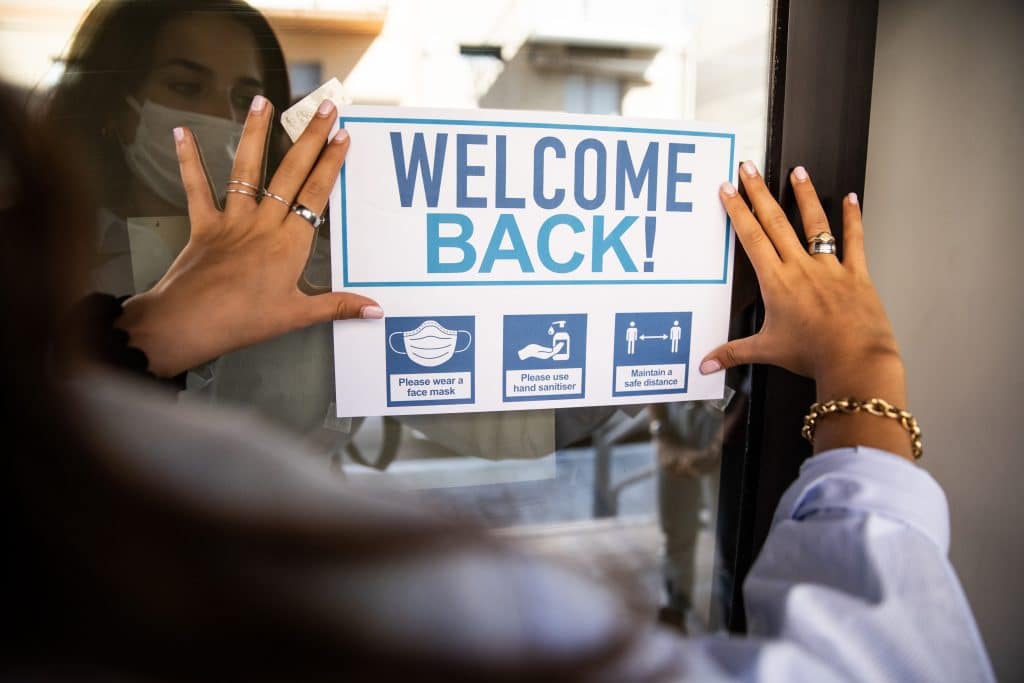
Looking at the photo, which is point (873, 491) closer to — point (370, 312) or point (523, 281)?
point (523, 281)

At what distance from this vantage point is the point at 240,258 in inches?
25.7

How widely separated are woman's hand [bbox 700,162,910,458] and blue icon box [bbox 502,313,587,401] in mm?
183

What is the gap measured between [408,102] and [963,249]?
0.80 meters

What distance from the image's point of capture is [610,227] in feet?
2.51

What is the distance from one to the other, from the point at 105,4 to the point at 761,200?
78cm

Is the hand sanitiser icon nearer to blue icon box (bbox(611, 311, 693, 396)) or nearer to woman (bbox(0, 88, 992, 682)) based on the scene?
blue icon box (bbox(611, 311, 693, 396))

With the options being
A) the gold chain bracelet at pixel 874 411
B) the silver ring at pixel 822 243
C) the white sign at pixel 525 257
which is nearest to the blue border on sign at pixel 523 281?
the white sign at pixel 525 257

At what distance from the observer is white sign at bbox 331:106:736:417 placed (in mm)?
709

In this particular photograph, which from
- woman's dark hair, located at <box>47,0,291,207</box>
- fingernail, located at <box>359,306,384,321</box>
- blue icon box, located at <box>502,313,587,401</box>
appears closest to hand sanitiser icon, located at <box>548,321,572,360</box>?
blue icon box, located at <box>502,313,587,401</box>

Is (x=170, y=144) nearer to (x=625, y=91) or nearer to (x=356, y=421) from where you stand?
(x=356, y=421)

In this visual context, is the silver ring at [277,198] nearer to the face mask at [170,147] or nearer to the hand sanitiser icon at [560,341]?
the face mask at [170,147]

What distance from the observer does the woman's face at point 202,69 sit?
2.13 feet

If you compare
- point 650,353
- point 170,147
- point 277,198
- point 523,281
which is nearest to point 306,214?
point 277,198

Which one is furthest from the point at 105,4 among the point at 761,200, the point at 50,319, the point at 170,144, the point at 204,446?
the point at 761,200
